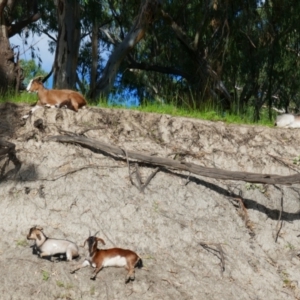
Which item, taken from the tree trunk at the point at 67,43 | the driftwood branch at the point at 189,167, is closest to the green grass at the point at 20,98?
the driftwood branch at the point at 189,167

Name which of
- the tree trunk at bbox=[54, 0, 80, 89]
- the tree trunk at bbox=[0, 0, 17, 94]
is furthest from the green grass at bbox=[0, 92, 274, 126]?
the tree trunk at bbox=[54, 0, 80, 89]

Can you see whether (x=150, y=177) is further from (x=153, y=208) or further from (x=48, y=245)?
(x=48, y=245)

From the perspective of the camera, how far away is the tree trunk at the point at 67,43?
17516mm

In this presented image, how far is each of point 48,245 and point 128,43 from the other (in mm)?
8165

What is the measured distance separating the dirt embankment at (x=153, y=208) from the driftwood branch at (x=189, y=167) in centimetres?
18

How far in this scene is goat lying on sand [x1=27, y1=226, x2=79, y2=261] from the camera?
10.7m

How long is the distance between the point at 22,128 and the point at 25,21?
22.6 ft

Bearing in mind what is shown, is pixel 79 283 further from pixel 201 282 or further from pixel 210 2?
pixel 210 2

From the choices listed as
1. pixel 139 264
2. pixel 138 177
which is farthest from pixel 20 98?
pixel 139 264

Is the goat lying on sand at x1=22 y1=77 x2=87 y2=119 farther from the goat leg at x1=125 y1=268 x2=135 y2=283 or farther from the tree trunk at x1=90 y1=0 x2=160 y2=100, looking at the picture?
the tree trunk at x1=90 y1=0 x2=160 y2=100

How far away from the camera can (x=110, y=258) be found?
1052cm

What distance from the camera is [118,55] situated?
59.3 feet

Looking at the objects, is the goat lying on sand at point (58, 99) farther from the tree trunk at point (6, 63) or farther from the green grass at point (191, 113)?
the tree trunk at point (6, 63)

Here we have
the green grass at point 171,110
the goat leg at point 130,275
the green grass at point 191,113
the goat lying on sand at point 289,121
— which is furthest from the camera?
the goat lying on sand at point 289,121
